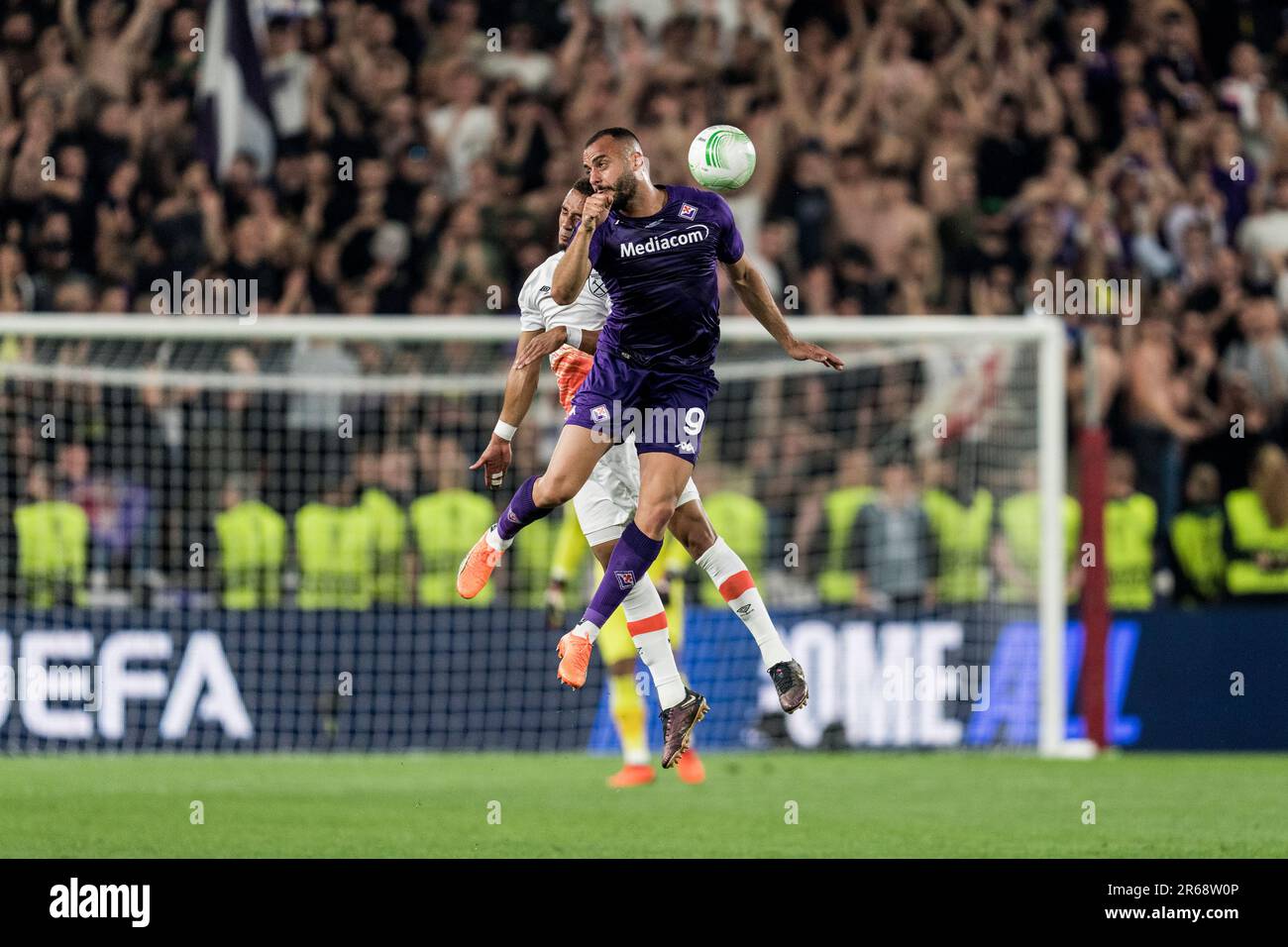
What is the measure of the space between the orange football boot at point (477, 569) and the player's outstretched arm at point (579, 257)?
1380mm

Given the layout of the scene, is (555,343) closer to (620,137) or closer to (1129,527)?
(620,137)

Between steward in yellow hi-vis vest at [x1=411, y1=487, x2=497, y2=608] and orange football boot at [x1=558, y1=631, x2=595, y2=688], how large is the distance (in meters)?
7.37

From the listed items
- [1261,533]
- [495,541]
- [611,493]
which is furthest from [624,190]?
[1261,533]

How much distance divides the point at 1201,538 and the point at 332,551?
677 cm

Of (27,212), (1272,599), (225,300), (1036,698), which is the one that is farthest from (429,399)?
(1272,599)

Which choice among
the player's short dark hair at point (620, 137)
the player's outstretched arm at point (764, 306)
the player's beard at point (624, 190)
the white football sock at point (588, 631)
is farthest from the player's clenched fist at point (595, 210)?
the white football sock at point (588, 631)

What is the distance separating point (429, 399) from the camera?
1884 centimetres

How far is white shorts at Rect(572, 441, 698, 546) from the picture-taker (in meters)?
12.0

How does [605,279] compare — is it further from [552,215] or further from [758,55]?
[758,55]

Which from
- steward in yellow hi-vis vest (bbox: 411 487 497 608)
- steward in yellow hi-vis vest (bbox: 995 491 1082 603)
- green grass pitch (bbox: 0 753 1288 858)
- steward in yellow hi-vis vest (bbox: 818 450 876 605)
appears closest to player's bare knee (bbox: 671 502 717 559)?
green grass pitch (bbox: 0 753 1288 858)

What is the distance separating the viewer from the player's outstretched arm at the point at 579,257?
992 cm

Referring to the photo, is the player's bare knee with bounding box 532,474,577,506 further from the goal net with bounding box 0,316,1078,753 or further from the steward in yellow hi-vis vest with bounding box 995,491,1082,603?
the steward in yellow hi-vis vest with bounding box 995,491,1082,603

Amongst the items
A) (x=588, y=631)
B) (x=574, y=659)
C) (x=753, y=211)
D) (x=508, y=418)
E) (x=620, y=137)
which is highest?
(x=753, y=211)

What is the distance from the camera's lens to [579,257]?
10.0 m
